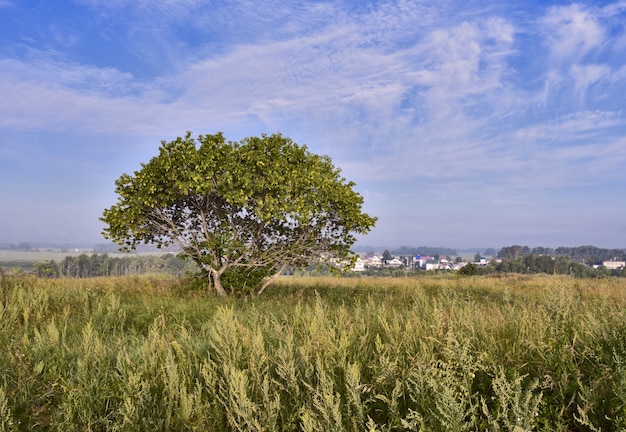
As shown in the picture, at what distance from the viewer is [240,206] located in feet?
44.6

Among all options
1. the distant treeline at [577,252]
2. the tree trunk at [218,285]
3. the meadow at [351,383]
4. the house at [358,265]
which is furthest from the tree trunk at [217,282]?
the distant treeline at [577,252]

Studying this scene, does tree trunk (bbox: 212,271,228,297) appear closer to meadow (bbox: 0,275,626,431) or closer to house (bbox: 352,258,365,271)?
house (bbox: 352,258,365,271)

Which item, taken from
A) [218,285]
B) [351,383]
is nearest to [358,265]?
[218,285]

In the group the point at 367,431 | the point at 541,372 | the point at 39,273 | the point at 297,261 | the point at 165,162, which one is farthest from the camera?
the point at 39,273

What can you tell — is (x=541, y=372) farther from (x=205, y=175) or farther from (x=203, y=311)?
(x=205, y=175)

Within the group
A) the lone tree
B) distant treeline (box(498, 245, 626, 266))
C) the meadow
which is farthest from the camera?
distant treeline (box(498, 245, 626, 266))

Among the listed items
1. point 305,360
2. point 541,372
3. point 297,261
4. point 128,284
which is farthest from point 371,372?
point 128,284

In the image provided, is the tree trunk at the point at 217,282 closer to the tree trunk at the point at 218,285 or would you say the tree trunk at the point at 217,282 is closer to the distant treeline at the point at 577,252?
the tree trunk at the point at 218,285

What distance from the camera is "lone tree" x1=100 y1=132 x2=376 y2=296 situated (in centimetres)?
1280

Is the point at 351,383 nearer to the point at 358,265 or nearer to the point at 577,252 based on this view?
the point at 358,265

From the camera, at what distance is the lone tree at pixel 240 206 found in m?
12.8

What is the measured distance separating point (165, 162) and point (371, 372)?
9.84 meters

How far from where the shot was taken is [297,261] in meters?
15.0

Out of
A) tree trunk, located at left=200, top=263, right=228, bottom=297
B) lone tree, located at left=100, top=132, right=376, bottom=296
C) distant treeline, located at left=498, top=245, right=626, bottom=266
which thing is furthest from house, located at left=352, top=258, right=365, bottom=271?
distant treeline, located at left=498, top=245, right=626, bottom=266
